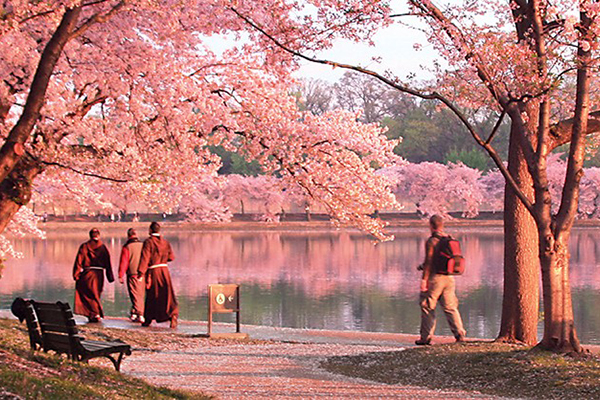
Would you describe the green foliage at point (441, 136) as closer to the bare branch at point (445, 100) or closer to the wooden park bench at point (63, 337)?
the bare branch at point (445, 100)

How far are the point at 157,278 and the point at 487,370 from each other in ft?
22.6

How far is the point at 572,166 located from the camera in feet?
36.3

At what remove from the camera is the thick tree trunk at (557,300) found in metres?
10.9

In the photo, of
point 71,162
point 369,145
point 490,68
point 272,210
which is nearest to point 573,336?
point 490,68

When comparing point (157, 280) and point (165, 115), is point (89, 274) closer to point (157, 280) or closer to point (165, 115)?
point (157, 280)

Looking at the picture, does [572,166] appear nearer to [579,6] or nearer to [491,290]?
[579,6]

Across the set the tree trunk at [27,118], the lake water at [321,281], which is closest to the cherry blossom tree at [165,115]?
the tree trunk at [27,118]

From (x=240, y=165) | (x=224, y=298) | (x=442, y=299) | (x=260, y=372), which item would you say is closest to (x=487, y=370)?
(x=442, y=299)

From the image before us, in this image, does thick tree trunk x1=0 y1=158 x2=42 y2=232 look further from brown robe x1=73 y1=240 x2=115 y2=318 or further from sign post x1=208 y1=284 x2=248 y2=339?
sign post x1=208 y1=284 x2=248 y2=339

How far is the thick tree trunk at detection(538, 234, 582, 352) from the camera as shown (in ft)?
35.8

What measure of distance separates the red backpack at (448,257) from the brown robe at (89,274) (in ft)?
20.5

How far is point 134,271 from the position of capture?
16688 mm

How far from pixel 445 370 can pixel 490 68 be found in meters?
3.44

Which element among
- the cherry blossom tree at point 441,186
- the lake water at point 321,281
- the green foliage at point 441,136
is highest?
the green foliage at point 441,136
